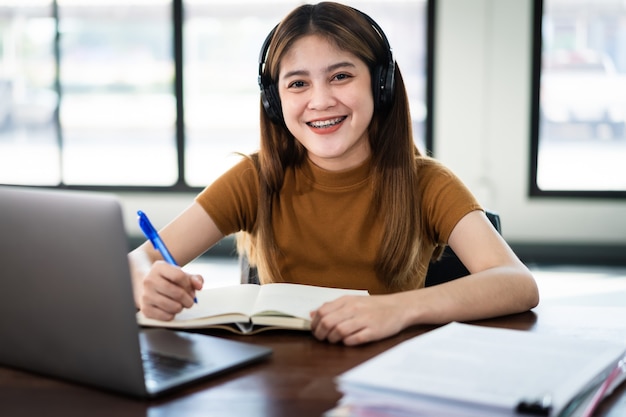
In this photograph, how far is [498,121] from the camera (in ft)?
15.8

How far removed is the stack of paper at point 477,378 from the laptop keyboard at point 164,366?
8.5 inches

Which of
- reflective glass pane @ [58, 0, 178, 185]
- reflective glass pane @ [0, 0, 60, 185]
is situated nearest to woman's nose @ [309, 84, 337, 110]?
reflective glass pane @ [58, 0, 178, 185]

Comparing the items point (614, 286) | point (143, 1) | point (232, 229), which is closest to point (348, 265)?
point (232, 229)

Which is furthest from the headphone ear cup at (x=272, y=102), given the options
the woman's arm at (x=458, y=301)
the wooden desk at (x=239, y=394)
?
the wooden desk at (x=239, y=394)

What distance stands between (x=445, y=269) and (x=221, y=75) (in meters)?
3.92

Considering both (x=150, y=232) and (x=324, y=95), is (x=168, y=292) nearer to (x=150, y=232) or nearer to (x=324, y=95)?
(x=150, y=232)

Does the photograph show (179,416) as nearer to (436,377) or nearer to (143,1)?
(436,377)

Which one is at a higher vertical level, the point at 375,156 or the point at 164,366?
the point at 375,156

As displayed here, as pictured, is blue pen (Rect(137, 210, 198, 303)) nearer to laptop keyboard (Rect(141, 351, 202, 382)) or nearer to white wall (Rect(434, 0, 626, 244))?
laptop keyboard (Rect(141, 351, 202, 382))

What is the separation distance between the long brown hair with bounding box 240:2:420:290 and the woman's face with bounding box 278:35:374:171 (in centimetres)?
2

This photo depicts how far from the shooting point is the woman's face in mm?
1515

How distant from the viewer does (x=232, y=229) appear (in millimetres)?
1636

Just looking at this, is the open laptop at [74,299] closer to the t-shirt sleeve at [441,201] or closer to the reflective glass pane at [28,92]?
the t-shirt sleeve at [441,201]

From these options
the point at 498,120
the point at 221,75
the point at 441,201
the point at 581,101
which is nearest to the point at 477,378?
the point at 441,201
